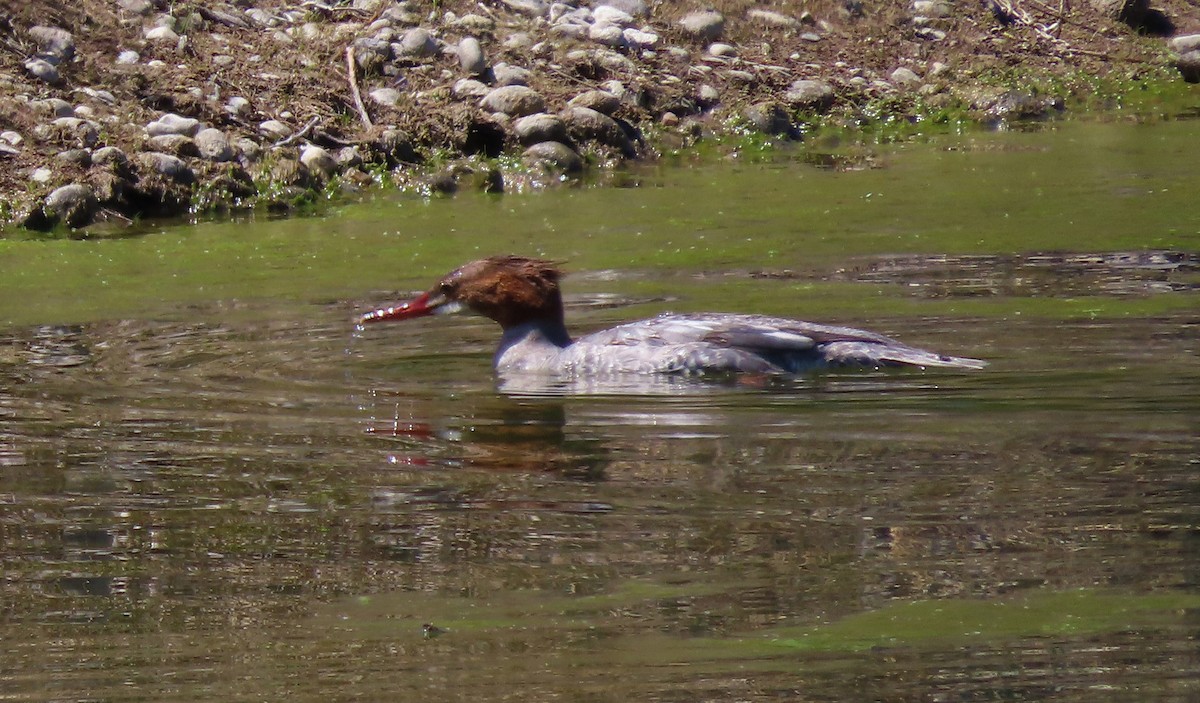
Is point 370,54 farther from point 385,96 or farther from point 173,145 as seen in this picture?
point 173,145

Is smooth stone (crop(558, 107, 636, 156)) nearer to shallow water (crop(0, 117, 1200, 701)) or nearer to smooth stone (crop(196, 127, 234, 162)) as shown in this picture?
smooth stone (crop(196, 127, 234, 162))

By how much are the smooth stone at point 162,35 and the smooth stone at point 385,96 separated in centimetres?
172

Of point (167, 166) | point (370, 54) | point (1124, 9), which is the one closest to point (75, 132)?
point (167, 166)

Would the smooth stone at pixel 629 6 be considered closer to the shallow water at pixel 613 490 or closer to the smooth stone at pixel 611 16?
the smooth stone at pixel 611 16

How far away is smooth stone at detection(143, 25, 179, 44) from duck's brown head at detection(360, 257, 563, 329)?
791 centimetres

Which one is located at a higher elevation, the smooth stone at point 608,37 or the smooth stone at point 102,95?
the smooth stone at point 608,37

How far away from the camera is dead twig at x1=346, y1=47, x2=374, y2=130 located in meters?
14.7

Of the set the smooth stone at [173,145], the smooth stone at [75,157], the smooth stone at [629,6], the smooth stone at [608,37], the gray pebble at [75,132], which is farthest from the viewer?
the smooth stone at [629,6]

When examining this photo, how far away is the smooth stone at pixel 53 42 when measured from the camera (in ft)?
47.8

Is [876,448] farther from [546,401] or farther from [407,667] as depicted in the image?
[407,667]

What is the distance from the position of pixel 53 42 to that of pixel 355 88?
243cm

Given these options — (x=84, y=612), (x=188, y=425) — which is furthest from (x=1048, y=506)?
(x=188, y=425)

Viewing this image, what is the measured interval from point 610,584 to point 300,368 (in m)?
3.62

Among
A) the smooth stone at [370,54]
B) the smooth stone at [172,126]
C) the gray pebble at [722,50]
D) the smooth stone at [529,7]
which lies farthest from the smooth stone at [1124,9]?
the smooth stone at [172,126]
